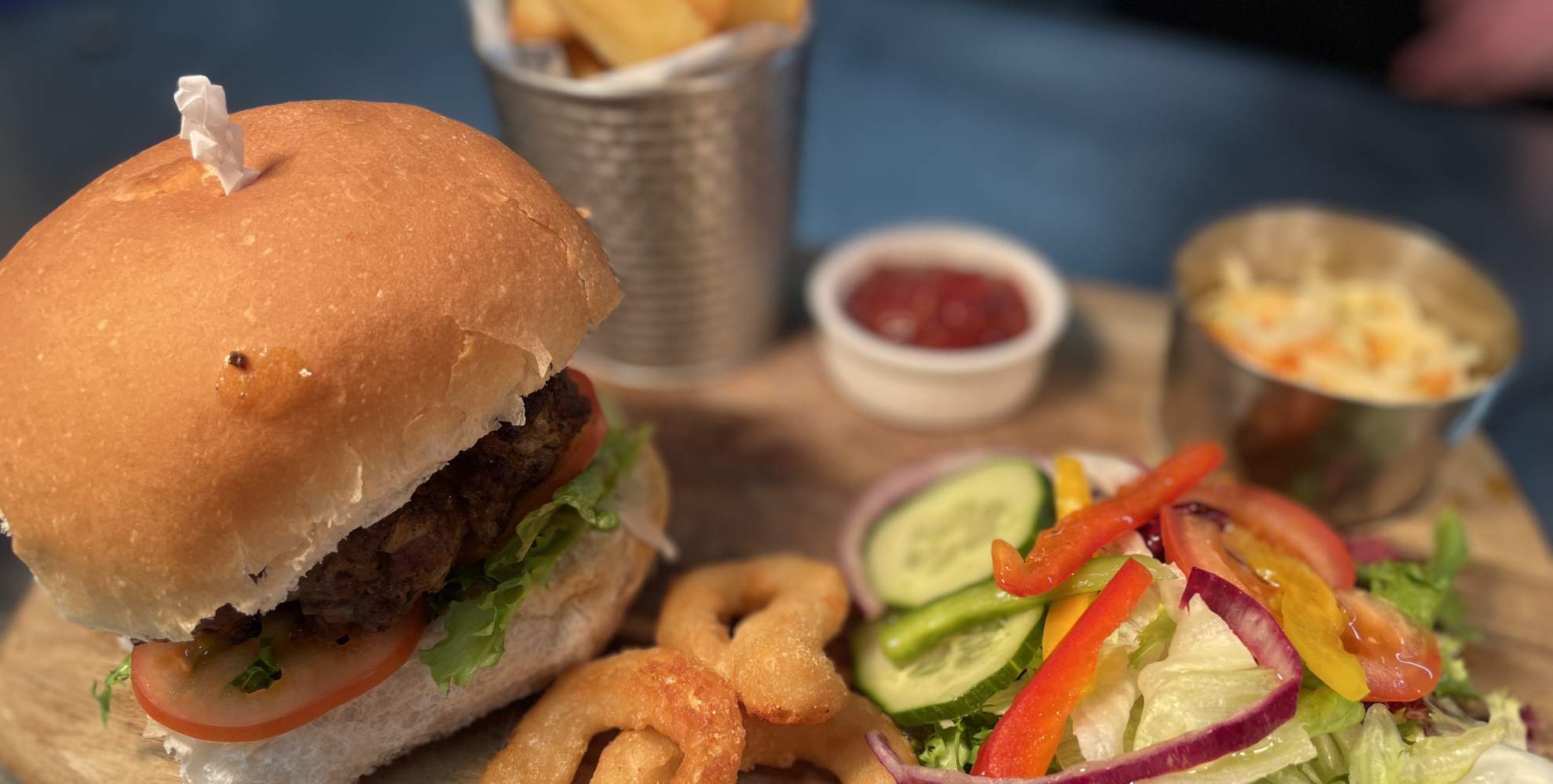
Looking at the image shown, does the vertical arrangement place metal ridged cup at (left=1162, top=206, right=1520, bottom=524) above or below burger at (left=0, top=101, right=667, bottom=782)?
below

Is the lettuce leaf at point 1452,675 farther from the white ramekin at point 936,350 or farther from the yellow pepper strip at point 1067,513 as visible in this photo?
the white ramekin at point 936,350

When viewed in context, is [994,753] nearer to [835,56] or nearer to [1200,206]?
[1200,206]

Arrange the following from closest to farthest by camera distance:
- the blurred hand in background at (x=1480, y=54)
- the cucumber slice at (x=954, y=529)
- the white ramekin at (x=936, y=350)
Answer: the cucumber slice at (x=954, y=529)
the white ramekin at (x=936, y=350)
the blurred hand in background at (x=1480, y=54)

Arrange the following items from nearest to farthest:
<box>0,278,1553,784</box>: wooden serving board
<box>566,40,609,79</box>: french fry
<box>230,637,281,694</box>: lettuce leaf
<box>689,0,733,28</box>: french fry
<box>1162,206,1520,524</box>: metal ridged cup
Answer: <box>230,637,281,694</box>: lettuce leaf → <box>0,278,1553,784</box>: wooden serving board → <box>689,0,733,28</box>: french fry → <box>1162,206,1520,524</box>: metal ridged cup → <box>566,40,609,79</box>: french fry

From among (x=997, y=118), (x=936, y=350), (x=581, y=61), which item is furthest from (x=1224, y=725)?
(x=997, y=118)

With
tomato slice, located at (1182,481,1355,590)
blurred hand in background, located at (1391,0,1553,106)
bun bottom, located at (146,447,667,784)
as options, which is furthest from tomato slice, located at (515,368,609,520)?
blurred hand in background, located at (1391,0,1553,106)

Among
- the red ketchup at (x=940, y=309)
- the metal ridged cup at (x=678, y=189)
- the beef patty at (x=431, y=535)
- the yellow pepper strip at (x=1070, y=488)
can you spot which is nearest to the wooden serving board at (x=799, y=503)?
the metal ridged cup at (x=678, y=189)

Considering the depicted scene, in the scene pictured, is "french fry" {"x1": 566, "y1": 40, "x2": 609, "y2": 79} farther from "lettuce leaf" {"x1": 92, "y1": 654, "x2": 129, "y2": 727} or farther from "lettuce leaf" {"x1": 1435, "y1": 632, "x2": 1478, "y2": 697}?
"lettuce leaf" {"x1": 1435, "y1": 632, "x2": 1478, "y2": 697}
